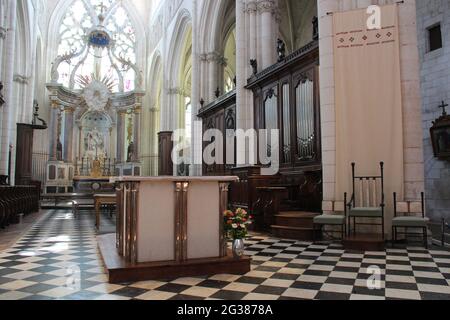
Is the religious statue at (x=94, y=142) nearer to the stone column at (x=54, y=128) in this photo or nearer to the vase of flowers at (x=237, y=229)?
the stone column at (x=54, y=128)

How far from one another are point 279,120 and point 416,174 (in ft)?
14.1

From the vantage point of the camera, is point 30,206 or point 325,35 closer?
point 325,35

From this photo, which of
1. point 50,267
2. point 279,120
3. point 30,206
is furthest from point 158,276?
point 30,206

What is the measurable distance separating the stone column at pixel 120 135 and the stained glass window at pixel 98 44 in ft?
6.97

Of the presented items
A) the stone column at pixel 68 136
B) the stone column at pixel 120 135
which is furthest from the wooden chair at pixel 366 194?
the stone column at pixel 120 135

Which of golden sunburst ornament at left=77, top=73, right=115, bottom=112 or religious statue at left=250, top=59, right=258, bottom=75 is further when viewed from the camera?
golden sunburst ornament at left=77, top=73, right=115, bottom=112

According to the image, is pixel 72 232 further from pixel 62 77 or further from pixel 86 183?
pixel 62 77

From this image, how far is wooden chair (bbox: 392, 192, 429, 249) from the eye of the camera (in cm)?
611

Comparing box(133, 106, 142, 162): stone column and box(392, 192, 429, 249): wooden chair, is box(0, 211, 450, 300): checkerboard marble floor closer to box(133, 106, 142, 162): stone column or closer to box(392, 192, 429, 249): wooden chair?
box(392, 192, 429, 249): wooden chair

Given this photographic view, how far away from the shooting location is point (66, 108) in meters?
25.0

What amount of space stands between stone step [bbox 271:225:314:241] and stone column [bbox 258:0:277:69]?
578cm

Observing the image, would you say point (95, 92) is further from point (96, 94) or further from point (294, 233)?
point (294, 233)

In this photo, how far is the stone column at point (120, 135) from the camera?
26559mm

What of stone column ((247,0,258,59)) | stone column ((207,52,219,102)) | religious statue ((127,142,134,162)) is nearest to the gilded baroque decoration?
religious statue ((127,142,134,162))
